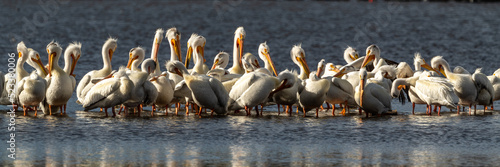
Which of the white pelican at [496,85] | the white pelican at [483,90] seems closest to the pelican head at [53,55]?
the white pelican at [483,90]

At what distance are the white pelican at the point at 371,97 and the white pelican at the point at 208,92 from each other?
5.12 feet

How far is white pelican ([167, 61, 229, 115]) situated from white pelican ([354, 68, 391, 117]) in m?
1.56

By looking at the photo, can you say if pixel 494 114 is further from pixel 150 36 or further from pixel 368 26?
pixel 368 26

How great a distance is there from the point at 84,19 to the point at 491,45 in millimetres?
17952

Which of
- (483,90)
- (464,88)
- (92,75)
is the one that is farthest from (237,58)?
(483,90)

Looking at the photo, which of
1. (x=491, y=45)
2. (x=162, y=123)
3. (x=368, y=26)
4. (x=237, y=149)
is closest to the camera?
(x=237, y=149)

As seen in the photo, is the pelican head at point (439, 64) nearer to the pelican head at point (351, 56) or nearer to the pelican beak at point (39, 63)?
the pelican head at point (351, 56)

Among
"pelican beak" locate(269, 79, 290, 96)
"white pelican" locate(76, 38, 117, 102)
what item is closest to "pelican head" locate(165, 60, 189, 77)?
"white pelican" locate(76, 38, 117, 102)

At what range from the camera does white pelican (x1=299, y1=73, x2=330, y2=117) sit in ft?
32.7

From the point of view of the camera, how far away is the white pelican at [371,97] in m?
9.91

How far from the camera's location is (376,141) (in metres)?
8.28

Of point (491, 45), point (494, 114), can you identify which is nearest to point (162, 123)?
point (494, 114)

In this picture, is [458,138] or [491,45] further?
[491,45]

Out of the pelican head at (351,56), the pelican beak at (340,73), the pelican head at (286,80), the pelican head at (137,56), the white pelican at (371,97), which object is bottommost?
the white pelican at (371,97)
